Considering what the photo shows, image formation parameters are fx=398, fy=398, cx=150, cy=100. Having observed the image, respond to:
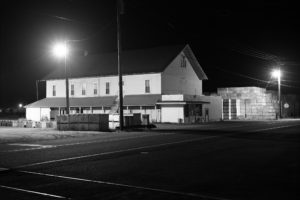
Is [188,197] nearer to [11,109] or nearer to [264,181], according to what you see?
[264,181]

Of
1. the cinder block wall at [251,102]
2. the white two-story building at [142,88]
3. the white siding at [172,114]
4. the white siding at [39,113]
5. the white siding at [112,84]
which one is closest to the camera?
the white siding at [172,114]

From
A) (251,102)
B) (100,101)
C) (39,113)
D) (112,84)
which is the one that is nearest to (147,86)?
(112,84)

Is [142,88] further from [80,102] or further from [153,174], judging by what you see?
[153,174]

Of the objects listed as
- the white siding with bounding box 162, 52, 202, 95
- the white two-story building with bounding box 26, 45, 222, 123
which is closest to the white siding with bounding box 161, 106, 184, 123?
the white two-story building with bounding box 26, 45, 222, 123

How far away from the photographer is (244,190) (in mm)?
8906

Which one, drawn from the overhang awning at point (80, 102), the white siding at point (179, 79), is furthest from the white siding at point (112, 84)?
the white siding at point (179, 79)

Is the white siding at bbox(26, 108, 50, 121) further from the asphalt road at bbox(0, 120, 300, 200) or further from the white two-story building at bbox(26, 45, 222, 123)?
the asphalt road at bbox(0, 120, 300, 200)

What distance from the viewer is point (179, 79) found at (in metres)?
53.6

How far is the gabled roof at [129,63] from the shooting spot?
51794mm

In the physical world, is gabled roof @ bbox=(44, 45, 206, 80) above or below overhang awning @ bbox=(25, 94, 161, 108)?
above

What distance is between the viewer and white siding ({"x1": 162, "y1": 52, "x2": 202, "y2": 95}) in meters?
51.1

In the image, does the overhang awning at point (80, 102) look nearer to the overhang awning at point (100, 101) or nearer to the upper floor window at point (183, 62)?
the overhang awning at point (100, 101)

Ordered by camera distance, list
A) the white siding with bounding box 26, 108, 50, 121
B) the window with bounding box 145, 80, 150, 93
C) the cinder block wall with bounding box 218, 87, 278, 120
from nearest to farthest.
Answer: the window with bounding box 145, 80, 150, 93 < the white siding with bounding box 26, 108, 50, 121 < the cinder block wall with bounding box 218, 87, 278, 120

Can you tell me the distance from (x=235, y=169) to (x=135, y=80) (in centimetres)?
4066
